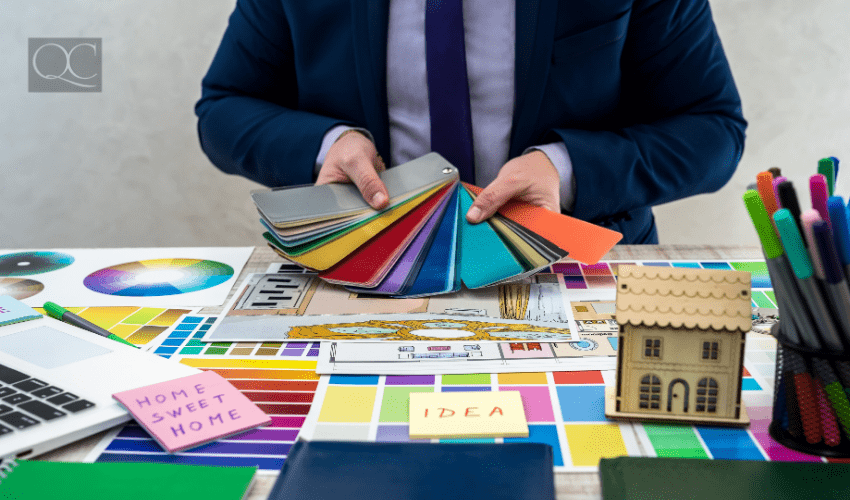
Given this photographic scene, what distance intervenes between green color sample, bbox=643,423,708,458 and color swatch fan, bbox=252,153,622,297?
1.00ft

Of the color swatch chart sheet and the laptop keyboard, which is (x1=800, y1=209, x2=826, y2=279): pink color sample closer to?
the color swatch chart sheet

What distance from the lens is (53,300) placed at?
0.83m

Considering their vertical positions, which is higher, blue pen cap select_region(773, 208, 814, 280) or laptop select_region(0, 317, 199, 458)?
blue pen cap select_region(773, 208, 814, 280)

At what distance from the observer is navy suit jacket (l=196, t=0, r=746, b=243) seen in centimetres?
110

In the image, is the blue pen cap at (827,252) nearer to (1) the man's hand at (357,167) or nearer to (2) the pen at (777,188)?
(2) the pen at (777,188)

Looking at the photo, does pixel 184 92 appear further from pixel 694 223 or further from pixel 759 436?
pixel 759 436

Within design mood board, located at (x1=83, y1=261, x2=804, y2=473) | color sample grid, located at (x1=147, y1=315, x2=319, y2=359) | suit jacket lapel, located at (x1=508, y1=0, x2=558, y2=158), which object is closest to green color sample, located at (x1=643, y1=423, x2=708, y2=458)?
design mood board, located at (x1=83, y1=261, x2=804, y2=473)

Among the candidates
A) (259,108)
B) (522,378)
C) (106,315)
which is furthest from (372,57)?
(522,378)

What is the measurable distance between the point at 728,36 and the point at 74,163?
95.6 inches

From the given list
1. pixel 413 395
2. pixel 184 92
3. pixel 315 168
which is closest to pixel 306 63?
pixel 315 168

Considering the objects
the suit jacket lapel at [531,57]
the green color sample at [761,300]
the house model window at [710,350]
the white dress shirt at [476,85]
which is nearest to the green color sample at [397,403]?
the house model window at [710,350]

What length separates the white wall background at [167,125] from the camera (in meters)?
2.41

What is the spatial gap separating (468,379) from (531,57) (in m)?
0.66

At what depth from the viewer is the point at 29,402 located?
1.78ft
